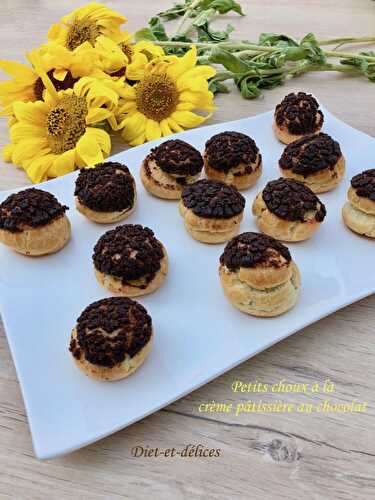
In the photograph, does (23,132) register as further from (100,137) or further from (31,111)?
(100,137)

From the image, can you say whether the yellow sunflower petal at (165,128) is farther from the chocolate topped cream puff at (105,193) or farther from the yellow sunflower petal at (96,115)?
the chocolate topped cream puff at (105,193)

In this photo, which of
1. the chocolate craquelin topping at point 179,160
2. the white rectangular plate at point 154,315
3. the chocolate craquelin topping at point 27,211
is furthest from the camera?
the chocolate craquelin topping at point 179,160

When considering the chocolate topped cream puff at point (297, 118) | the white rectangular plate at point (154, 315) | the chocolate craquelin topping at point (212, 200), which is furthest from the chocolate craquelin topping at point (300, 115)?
the chocolate craquelin topping at point (212, 200)

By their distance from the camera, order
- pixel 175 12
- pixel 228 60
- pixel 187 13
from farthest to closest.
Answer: pixel 175 12 → pixel 187 13 → pixel 228 60

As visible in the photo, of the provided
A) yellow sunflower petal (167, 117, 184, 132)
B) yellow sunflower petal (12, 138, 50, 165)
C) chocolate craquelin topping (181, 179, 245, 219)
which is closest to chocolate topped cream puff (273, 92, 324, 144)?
yellow sunflower petal (167, 117, 184, 132)

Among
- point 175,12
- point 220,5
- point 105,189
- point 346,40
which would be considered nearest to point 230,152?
point 105,189

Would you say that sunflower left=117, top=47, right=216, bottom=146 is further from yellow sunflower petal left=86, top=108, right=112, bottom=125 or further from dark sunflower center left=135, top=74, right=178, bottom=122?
yellow sunflower petal left=86, top=108, right=112, bottom=125
